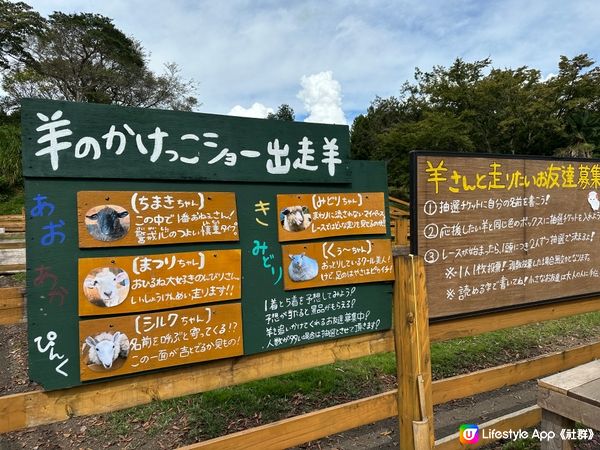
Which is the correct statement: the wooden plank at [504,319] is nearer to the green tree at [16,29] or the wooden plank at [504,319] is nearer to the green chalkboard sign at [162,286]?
the green chalkboard sign at [162,286]

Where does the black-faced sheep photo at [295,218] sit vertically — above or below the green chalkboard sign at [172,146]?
below

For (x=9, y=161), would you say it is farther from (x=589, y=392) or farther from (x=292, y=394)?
(x=589, y=392)

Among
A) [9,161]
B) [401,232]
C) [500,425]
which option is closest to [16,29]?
[9,161]

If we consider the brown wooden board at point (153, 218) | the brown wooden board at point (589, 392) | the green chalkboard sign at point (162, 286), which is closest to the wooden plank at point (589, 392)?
the brown wooden board at point (589, 392)

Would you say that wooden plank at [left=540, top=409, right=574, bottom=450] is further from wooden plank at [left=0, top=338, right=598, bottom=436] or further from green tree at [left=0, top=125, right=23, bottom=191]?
green tree at [left=0, top=125, right=23, bottom=191]

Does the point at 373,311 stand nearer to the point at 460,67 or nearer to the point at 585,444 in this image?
the point at 585,444

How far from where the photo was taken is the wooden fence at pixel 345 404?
171 cm

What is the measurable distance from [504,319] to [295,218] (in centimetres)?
169

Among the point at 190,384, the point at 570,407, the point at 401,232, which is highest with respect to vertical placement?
the point at 401,232

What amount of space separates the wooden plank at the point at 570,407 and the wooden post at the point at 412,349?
747mm

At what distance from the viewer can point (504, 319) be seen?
276 centimetres

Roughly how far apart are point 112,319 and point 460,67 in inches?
1063

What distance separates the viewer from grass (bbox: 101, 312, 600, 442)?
3166 millimetres

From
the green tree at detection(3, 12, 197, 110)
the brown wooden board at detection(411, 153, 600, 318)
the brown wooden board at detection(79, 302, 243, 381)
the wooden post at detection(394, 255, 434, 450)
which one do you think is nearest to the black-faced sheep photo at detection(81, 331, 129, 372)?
the brown wooden board at detection(79, 302, 243, 381)
